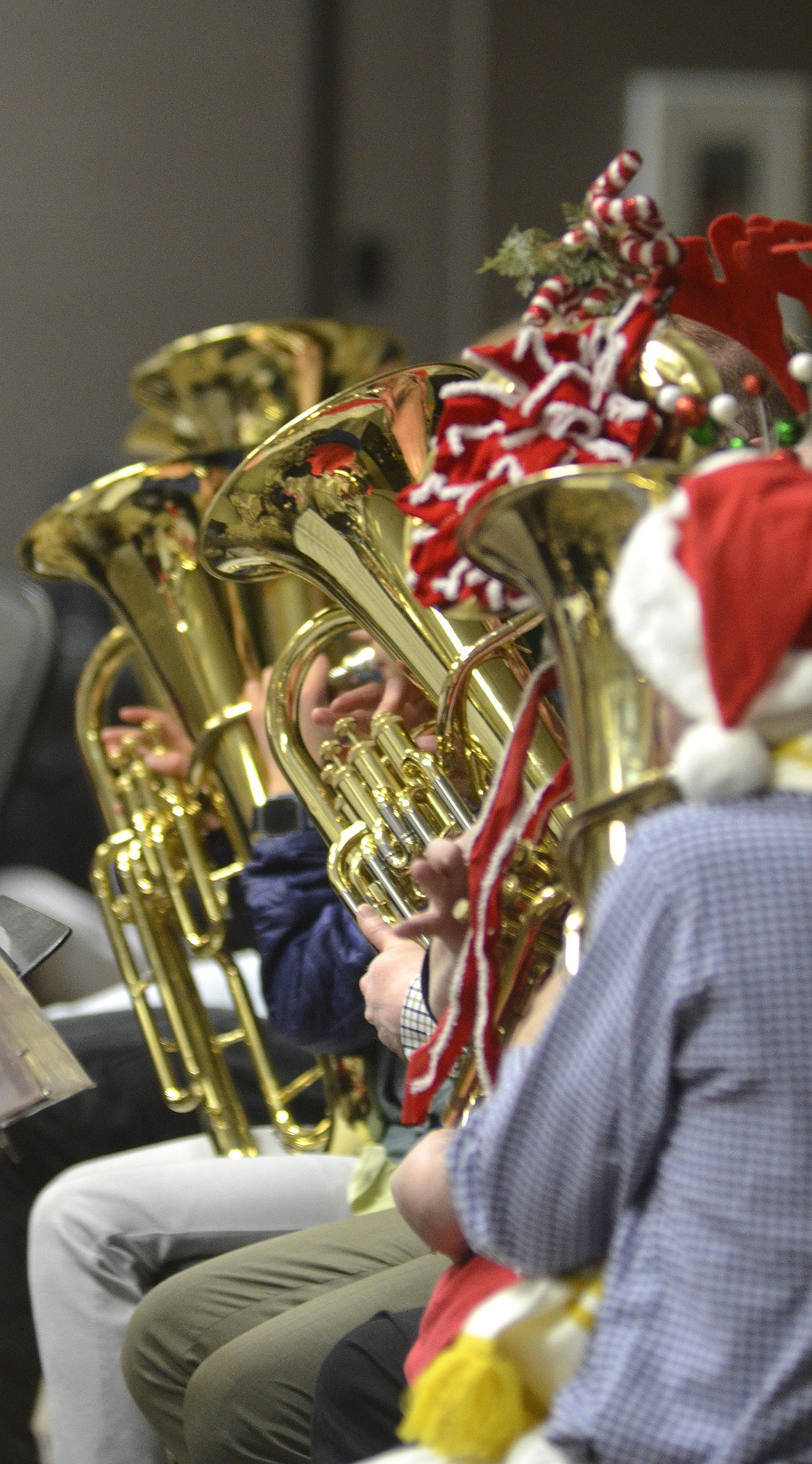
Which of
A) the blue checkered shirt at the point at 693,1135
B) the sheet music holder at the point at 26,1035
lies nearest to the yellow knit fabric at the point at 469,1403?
the blue checkered shirt at the point at 693,1135

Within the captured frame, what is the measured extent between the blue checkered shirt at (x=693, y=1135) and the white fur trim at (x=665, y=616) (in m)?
0.06

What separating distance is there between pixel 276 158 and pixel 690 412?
3.41 meters

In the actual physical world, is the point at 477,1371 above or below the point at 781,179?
below

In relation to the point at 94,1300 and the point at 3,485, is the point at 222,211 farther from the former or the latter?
the point at 94,1300

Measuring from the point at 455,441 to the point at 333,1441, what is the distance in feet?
2.24

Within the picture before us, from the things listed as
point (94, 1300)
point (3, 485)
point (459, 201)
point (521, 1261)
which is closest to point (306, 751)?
point (94, 1300)

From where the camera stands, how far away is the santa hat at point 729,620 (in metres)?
0.71

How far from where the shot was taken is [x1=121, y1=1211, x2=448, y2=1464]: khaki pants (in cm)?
119

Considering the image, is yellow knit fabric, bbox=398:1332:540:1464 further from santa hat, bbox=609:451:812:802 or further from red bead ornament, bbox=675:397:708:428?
red bead ornament, bbox=675:397:708:428

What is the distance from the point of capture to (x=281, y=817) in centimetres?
155

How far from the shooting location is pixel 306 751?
1.41 meters

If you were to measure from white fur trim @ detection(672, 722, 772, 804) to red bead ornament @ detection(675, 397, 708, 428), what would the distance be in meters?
0.25

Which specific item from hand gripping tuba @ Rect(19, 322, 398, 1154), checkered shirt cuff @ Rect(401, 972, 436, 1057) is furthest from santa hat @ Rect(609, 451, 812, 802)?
hand gripping tuba @ Rect(19, 322, 398, 1154)

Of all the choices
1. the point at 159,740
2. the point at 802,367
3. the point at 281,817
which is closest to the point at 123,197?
the point at 159,740
